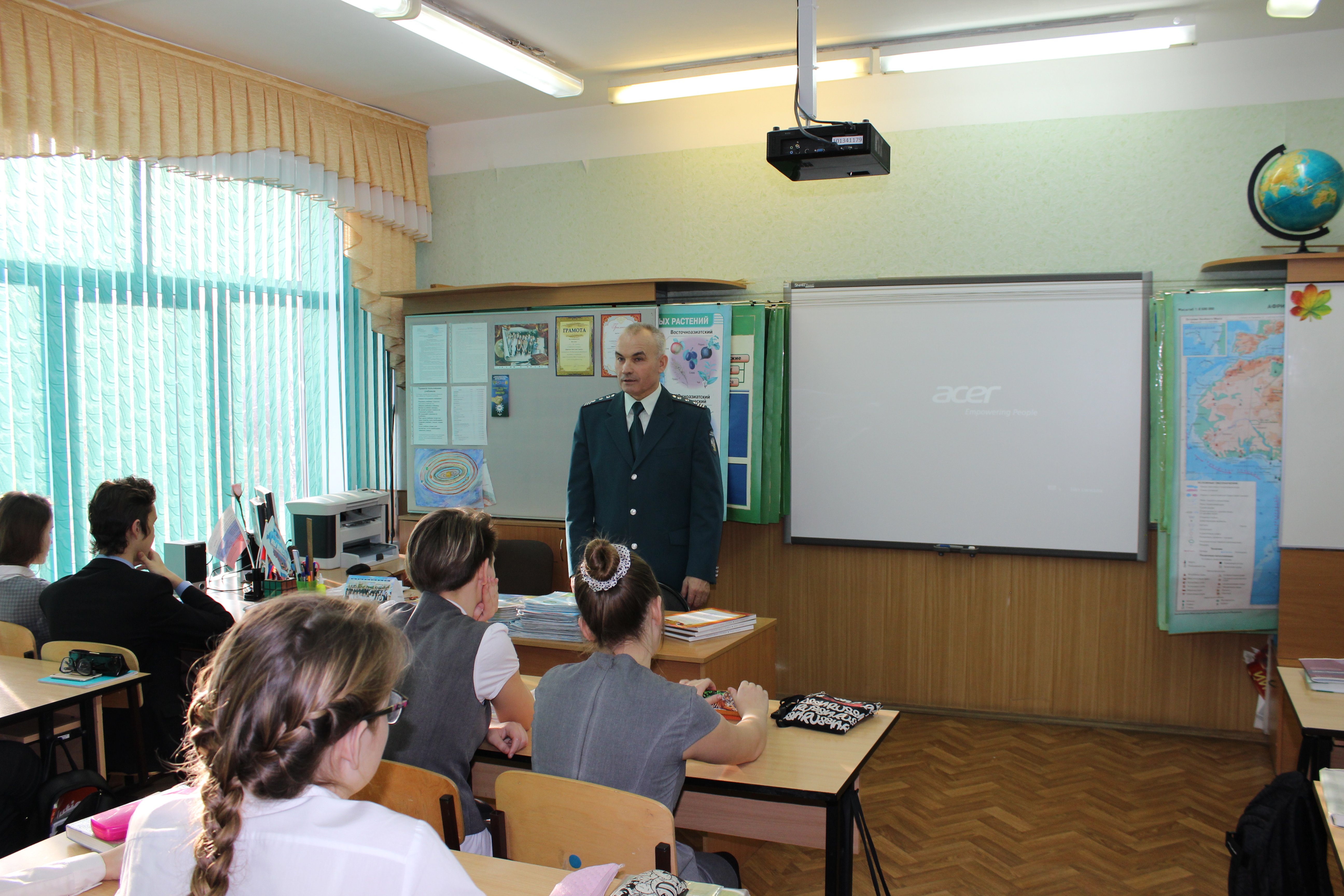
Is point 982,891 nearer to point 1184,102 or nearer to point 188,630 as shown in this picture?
point 188,630

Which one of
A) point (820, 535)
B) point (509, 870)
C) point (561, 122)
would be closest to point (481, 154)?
point (561, 122)

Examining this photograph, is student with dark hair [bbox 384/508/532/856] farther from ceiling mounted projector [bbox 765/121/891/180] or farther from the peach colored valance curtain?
the peach colored valance curtain

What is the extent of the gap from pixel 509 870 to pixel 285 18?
12.1 ft

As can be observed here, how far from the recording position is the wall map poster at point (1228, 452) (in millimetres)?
3893

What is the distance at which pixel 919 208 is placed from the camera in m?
4.60

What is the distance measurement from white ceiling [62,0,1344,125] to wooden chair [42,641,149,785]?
253 centimetres

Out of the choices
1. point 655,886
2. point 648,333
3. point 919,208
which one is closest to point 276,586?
point 648,333

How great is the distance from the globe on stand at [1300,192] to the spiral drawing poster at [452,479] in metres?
3.88

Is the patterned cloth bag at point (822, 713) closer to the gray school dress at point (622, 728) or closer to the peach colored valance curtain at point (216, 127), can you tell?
the gray school dress at point (622, 728)

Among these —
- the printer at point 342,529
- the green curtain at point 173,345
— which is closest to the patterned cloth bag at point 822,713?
the printer at point 342,529

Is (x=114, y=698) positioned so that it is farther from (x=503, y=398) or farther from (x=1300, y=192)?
(x=1300, y=192)

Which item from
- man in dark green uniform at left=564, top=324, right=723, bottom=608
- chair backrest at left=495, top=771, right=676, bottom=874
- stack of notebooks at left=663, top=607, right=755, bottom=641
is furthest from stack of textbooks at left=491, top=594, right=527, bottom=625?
chair backrest at left=495, top=771, right=676, bottom=874

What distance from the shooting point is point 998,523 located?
4449 mm

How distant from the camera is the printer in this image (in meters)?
4.33
